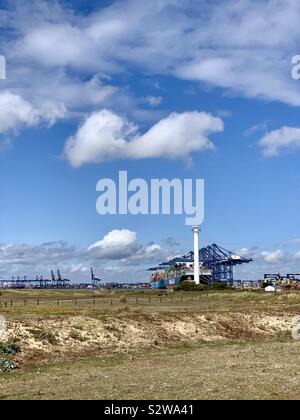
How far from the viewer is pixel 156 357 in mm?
30953

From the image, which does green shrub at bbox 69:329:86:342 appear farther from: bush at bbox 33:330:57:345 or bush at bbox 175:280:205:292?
bush at bbox 175:280:205:292

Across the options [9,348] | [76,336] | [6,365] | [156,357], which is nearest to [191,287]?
[76,336]

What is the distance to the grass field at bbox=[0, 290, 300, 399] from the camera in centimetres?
2009

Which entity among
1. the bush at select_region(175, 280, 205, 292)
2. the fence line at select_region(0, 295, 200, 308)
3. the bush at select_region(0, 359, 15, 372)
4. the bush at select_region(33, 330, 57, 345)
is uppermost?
the bush at select_region(175, 280, 205, 292)

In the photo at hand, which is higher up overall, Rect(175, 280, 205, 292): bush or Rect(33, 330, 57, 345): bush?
Rect(175, 280, 205, 292): bush

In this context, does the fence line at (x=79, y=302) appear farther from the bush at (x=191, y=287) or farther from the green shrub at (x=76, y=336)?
the bush at (x=191, y=287)

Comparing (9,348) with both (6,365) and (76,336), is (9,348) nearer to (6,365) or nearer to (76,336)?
(6,365)

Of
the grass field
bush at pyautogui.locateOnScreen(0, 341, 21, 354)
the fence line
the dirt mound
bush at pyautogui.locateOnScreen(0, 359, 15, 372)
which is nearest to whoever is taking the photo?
the grass field

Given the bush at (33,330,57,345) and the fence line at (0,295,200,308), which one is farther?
the fence line at (0,295,200,308)

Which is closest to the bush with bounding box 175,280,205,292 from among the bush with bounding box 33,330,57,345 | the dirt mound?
the dirt mound

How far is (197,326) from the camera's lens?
4294 cm

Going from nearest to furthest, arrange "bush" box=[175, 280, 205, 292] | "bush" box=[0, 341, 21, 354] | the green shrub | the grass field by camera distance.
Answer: the grass field, "bush" box=[0, 341, 21, 354], the green shrub, "bush" box=[175, 280, 205, 292]

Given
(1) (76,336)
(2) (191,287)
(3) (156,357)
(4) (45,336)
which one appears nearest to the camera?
(3) (156,357)
